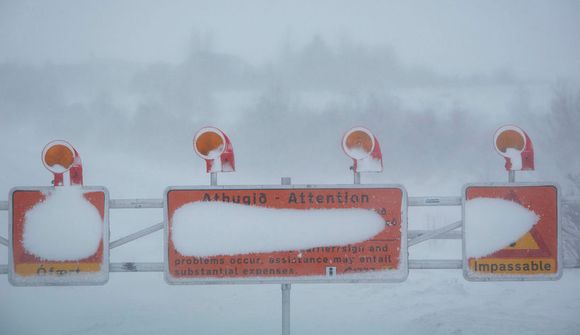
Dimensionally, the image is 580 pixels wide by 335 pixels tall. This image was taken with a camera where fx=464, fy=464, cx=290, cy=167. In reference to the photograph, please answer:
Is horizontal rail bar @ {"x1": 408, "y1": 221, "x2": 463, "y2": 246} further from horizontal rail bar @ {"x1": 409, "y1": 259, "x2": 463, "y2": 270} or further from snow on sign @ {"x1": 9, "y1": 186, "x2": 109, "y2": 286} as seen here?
snow on sign @ {"x1": 9, "y1": 186, "x2": 109, "y2": 286}

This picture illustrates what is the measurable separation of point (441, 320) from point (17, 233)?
4291mm

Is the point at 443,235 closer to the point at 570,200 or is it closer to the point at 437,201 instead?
the point at 437,201

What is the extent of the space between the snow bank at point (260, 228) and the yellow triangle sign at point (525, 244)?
1161mm

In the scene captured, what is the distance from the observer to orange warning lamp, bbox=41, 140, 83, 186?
152 inches

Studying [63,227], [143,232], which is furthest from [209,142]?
[63,227]

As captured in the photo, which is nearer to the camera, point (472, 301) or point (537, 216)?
point (537, 216)

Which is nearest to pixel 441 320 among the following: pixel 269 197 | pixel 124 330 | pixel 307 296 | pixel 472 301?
pixel 472 301

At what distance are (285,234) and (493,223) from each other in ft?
5.74

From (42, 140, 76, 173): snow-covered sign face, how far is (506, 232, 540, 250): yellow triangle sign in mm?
3777

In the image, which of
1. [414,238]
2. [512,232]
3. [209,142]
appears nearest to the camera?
[209,142]

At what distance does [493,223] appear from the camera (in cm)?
390

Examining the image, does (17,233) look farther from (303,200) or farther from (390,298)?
(390,298)

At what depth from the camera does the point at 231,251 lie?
3.89 meters

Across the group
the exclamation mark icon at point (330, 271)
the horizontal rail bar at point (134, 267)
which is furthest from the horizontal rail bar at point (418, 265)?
the exclamation mark icon at point (330, 271)
